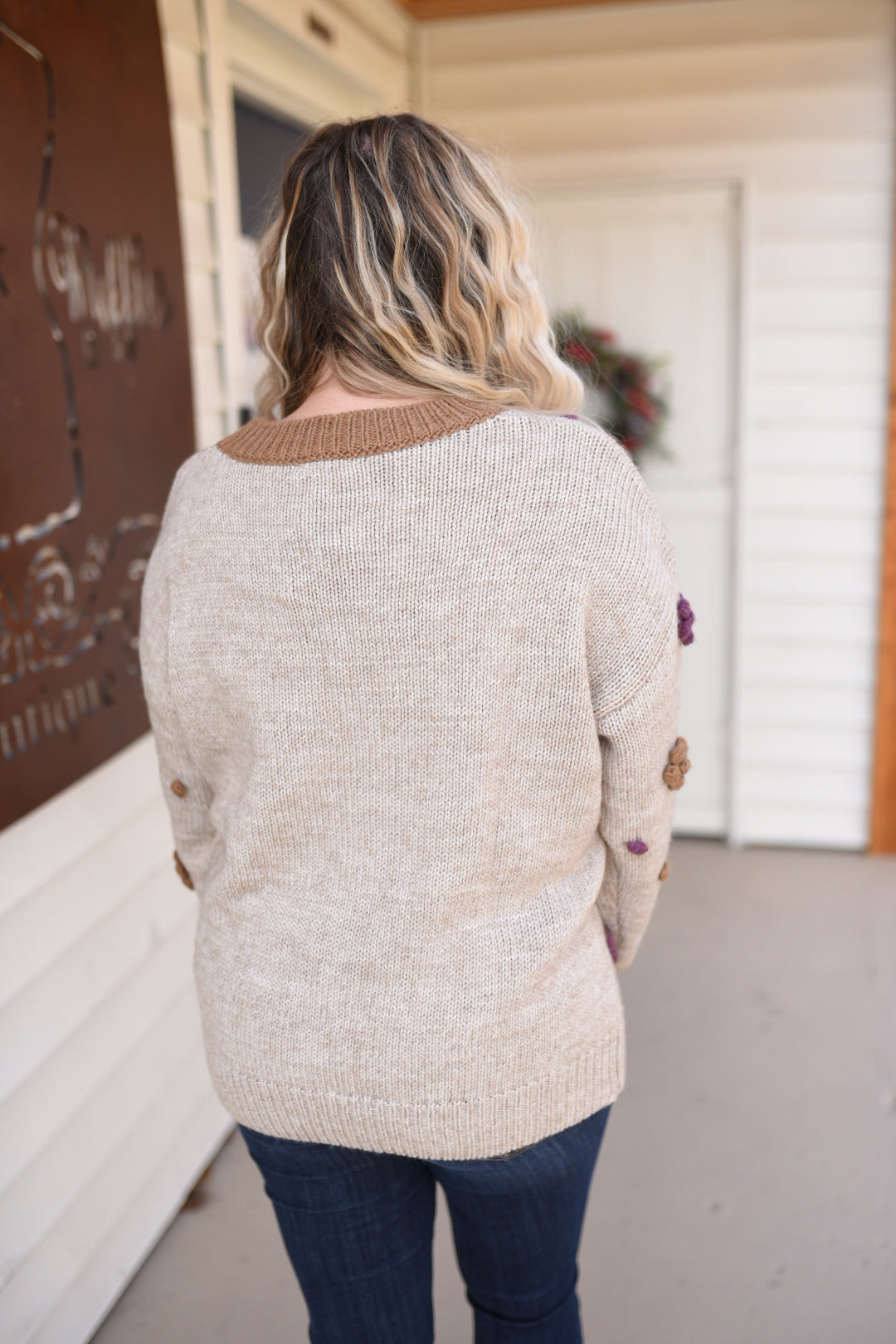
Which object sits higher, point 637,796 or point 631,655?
point 631,655

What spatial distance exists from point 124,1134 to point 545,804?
1297mm

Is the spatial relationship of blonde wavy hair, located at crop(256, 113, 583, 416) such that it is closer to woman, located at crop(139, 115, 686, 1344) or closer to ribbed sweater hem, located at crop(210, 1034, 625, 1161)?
woman, located at crop(139, 115, 686, 1344)

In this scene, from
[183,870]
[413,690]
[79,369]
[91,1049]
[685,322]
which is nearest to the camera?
[413,690]

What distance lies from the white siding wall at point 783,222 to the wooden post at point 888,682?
0.15 ft

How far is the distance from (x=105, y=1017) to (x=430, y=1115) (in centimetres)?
105

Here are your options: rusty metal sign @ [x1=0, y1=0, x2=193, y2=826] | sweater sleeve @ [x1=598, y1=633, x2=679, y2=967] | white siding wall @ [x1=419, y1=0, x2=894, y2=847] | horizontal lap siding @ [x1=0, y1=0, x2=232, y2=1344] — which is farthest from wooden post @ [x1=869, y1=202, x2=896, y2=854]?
sweater sleeve @ [x1=598, y1=633, x2=679, y2=967]

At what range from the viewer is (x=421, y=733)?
84cm

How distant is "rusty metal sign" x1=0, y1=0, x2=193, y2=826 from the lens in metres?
1.43

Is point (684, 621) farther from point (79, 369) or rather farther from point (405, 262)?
point (79, 369)

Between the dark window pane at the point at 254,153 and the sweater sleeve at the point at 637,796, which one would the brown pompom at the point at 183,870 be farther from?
the dark window pane at the point at 254,153

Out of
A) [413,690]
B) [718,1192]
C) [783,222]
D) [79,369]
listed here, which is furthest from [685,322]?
[413,690]

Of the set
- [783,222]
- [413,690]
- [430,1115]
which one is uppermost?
[783,222]

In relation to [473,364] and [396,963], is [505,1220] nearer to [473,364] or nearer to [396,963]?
[396,963]

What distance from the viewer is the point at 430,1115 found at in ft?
2.94
